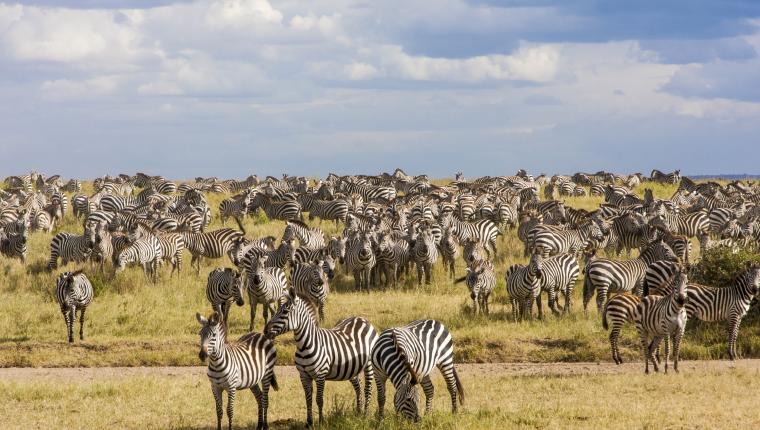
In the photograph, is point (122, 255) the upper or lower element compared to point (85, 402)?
upper

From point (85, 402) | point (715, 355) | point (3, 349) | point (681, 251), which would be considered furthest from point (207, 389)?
point (681, 251)

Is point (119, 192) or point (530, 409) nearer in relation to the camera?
point (530, 409)

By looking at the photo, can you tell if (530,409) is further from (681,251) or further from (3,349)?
(681,251)

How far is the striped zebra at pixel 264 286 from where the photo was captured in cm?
2089

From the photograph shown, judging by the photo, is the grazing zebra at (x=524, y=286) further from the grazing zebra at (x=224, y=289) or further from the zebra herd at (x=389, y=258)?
the grazing zebra at (x=224, y=289)

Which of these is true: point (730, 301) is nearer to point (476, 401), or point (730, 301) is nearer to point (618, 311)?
point (618, 311)

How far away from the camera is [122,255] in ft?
85.4

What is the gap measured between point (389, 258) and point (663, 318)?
11.2 metres

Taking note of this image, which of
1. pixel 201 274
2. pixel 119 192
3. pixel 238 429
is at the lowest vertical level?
pixel 238 429

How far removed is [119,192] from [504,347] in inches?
1441

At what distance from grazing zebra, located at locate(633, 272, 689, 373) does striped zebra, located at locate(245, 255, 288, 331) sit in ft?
27.0

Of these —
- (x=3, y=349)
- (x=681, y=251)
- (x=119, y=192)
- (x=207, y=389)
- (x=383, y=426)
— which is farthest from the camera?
(x=119, y=192)

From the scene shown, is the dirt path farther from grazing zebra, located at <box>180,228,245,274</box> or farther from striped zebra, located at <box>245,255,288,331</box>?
grazing zebra, located at <box>180,228,245,274</box>

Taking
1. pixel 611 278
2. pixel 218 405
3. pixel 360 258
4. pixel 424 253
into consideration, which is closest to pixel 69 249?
pixel 360 258
